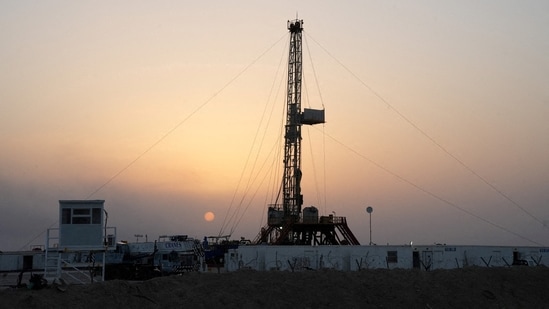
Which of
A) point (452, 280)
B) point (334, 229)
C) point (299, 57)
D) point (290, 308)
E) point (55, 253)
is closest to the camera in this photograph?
point (290, 308)

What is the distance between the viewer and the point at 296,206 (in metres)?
83.2

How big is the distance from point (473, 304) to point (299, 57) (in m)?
49.0

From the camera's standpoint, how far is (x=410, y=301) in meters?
40.2

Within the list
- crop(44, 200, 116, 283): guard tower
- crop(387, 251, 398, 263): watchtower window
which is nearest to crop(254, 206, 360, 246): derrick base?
crop(387, 251, 398, 263): watchtower window

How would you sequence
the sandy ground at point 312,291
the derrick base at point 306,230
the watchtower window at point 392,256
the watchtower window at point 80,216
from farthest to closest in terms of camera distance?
the derrick base at point 306,230 < the watchtower window at point 392,256 < the watchtower window at point 80,216 < the sandy ground at point 312,291

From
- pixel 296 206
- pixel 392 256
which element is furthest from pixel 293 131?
pixel 392 256

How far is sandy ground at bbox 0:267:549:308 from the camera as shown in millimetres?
33406

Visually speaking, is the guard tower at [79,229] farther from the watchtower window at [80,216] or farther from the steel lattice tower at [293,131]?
the steel lattice tower at [293,131]

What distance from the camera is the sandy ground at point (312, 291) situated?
3341cm

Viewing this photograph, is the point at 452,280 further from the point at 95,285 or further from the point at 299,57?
the point at 299,57

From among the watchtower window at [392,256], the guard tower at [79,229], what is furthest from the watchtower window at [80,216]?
the watchtower window at [392,256]

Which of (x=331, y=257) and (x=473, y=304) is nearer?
(x=473, y=304)

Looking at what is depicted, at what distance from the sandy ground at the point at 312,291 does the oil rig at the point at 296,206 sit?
3161cm


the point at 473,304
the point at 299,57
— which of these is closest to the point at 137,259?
the point at 473,304
